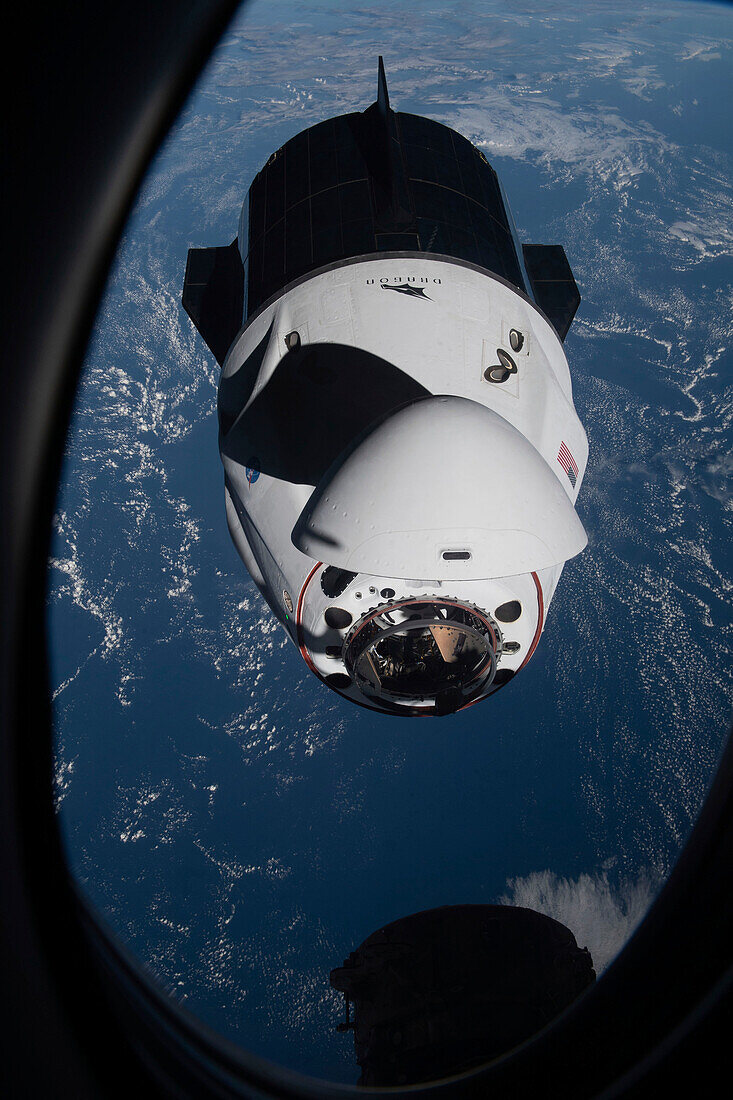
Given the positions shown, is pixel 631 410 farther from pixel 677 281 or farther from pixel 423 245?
pixel 423 245

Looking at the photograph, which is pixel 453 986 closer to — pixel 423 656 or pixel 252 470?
pixel 423 656

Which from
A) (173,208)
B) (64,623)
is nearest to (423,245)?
(64,623)

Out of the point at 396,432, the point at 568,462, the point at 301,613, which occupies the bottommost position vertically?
the point at 301,613

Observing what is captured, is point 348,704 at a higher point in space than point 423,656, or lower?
lower

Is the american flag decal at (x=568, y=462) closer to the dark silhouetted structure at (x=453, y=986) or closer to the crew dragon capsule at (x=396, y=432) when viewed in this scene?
the crew dragon capsule at (x=396, y=432)

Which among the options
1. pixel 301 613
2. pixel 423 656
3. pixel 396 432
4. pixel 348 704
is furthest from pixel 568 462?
pixel 348 704

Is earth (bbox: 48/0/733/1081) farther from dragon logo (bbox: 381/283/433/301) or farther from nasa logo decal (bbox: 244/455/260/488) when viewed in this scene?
nasa logo decal (bbox: 244/455/260/488)

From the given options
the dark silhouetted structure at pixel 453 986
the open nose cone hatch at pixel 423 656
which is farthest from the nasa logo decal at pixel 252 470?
the dark silhouetted structure at pixel 453 986
